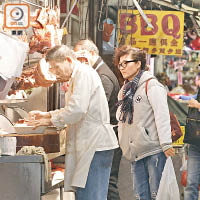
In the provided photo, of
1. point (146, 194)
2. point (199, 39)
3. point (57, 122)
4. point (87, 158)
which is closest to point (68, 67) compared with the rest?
point (57, 122)

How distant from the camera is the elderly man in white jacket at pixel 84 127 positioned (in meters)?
5.79

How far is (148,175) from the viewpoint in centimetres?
649

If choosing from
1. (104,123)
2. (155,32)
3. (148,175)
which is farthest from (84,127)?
(155,32)

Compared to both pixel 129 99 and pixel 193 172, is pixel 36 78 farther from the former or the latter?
pixel 193 172

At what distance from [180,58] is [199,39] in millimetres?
1147

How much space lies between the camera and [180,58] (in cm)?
1553

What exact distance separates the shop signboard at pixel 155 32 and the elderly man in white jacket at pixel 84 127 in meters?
5.06

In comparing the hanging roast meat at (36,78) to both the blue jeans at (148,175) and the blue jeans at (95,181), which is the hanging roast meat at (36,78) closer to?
the blue jeans at (148,175)

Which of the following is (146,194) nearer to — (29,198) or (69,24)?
(29,198)

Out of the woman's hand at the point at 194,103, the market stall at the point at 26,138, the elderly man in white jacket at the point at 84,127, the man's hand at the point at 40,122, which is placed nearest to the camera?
the market stall at the point at 26,138

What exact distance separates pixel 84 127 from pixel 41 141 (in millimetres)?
524

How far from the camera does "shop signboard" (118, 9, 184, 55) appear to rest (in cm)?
1095

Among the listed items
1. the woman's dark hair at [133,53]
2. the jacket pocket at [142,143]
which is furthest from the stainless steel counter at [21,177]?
the woman's dark hair at [133,53]

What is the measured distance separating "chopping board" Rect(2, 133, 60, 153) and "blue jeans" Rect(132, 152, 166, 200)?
920 millimetres
